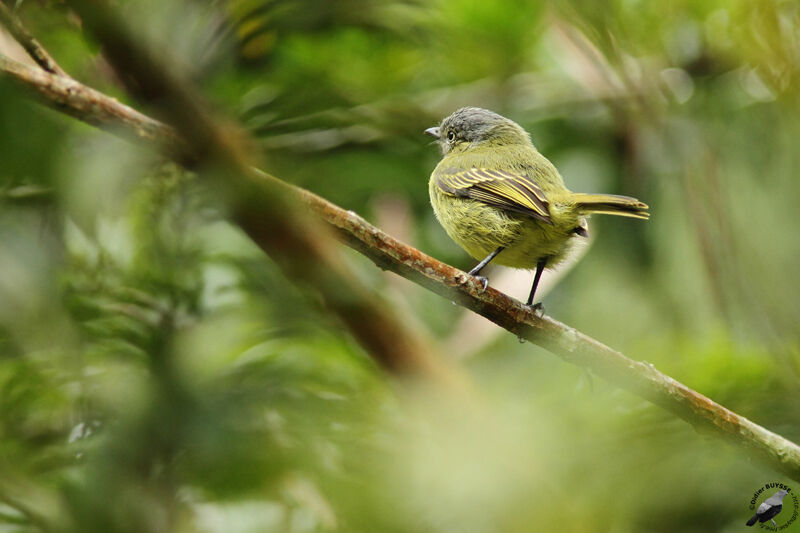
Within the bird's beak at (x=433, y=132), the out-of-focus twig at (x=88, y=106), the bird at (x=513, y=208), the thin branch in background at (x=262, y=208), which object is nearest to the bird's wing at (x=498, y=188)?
the bird at (x=513, y=208)

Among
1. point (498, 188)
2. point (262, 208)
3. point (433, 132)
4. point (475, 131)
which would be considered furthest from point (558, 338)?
point (475, 131)

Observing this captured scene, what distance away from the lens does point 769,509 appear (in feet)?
3.24

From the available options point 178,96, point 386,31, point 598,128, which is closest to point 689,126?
point 598,128

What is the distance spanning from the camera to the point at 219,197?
2.10 ft

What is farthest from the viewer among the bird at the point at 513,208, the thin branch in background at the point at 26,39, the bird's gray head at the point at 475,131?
the bird's gray head at the point at 475,131

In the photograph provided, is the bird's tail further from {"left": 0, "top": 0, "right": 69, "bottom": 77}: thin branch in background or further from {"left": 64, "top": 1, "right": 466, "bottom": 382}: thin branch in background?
{"left": 0, "top": 0, "right": 69, "bottom": 77}: thin branch in background

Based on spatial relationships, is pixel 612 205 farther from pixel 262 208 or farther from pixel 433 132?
pixel 262 208

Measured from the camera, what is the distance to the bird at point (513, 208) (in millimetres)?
1823

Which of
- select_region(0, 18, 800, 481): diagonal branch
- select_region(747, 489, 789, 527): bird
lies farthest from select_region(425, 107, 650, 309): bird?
select_region(747, 489, 789, 527): bird

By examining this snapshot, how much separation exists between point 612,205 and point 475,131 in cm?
85

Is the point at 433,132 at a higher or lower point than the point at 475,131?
lower

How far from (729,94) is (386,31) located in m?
0.94

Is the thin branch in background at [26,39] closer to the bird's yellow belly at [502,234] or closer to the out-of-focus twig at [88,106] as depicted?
the out-of-focus twig at [88,106]

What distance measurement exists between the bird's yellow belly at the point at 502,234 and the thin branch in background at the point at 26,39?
114 cm
